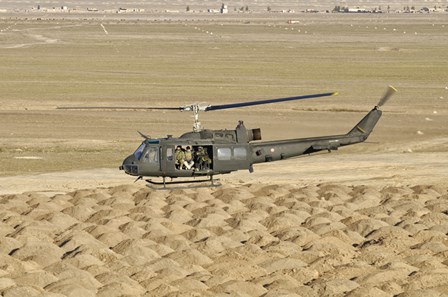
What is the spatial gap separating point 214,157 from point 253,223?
4159mm

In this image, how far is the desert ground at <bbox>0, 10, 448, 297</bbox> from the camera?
24984 millimetres

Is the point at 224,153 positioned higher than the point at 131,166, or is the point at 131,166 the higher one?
the point at 224,153

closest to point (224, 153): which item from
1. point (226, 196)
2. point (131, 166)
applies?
point (226, 196)

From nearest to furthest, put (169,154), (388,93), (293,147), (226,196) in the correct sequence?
(169,154), (226,196), (293,147), (388,93)

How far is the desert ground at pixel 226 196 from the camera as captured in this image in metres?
25.0

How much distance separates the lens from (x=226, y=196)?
34156 millimetres

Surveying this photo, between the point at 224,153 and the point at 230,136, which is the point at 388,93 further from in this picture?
the point at 224,153

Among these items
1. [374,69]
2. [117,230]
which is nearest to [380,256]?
[117,230]

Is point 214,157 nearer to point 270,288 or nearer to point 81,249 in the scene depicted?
point 81,249

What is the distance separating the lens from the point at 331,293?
2344cm

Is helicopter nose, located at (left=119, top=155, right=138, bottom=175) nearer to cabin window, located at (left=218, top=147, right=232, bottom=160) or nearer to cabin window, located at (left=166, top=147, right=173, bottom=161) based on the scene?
cabin window, located at (left=166, top=147, right=173, bottom=161)

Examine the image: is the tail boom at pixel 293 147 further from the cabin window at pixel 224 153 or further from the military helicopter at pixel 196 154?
the cabin window at pixel 224 153

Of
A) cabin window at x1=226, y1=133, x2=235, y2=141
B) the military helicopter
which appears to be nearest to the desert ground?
the military helicopter

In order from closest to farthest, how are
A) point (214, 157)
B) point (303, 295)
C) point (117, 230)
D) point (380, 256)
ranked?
point (303, 295) → point (380, 256) → point (117, 230) → point (214, 157)
